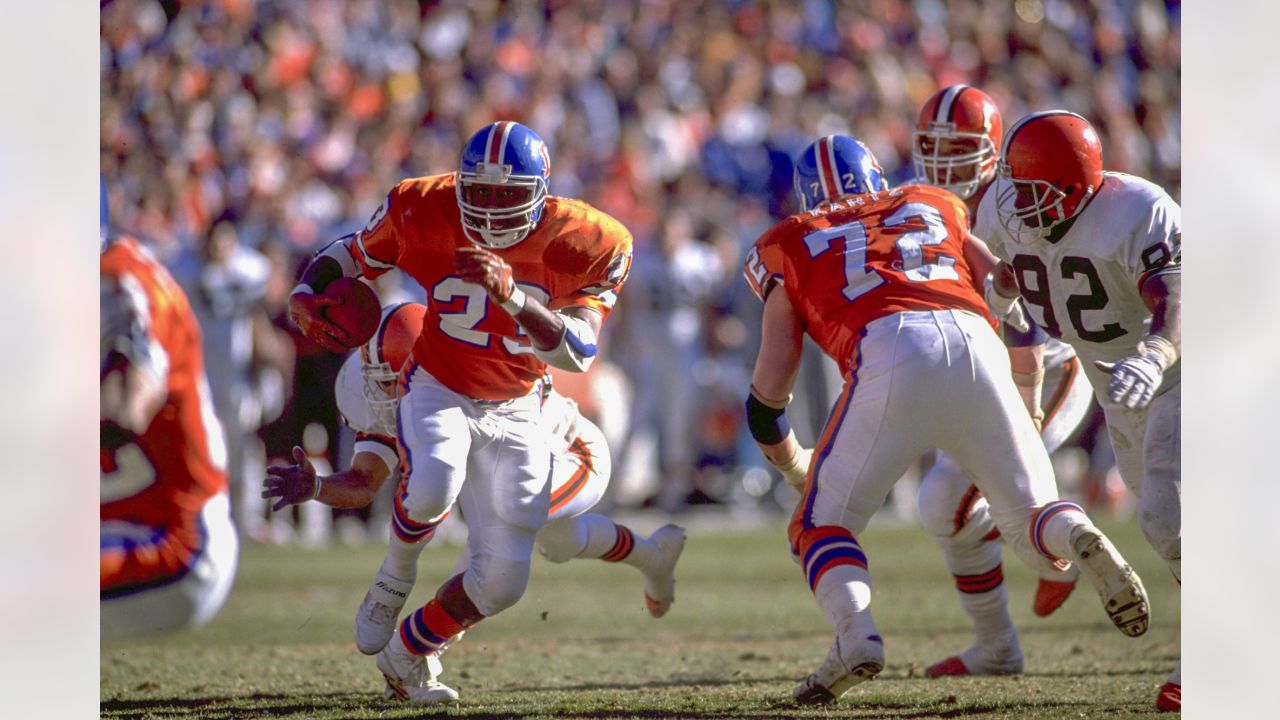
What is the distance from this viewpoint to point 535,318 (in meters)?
3.91

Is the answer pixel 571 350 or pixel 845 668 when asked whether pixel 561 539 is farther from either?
pixel 845 668

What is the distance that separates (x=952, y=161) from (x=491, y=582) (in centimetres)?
211

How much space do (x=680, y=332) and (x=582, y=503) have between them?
4.46m

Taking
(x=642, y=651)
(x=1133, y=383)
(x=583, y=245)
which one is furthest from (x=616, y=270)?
(x=642, y=651)

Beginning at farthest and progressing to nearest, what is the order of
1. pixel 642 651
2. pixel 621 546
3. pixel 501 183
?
pixel 642 651 → pixel 621 546 → pixel 501 183

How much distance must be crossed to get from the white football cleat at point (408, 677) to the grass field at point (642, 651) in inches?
3.1

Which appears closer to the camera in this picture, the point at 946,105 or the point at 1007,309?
the point at 1007,309

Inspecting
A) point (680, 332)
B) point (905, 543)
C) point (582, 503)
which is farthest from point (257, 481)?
point (582, 503)

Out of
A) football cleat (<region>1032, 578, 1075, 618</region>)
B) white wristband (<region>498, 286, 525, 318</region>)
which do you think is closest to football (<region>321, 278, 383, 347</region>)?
white wristband (<region>498, 286, 525, 318</region>)

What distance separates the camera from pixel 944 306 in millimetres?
3947

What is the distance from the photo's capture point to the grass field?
13.6 feet
